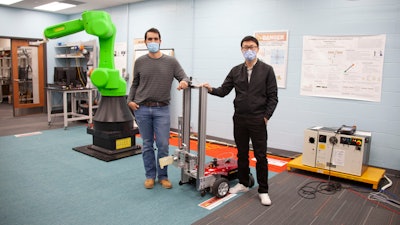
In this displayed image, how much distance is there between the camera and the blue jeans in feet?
10.6

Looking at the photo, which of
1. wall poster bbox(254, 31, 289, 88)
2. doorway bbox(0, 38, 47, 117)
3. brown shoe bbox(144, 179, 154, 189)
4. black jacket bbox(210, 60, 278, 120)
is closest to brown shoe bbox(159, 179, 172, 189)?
brown shoe bbox(144, 179, 154, 189)

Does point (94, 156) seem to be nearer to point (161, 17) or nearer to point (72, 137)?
point (72, 137)

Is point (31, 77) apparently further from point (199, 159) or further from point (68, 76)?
point (199, 159)

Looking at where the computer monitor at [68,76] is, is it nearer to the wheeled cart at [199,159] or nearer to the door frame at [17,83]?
the door frame at [17,83]

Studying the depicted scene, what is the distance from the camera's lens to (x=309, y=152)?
153 inches

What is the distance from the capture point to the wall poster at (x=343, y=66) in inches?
158

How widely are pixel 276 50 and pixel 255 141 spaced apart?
2.28 meters

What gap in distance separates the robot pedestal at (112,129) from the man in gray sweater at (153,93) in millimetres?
1256

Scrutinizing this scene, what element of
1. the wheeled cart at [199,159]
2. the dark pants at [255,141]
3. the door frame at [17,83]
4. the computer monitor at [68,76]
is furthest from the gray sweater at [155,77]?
the door frame at [17,83]

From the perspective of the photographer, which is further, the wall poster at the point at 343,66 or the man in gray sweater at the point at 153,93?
the wall poster at the point at 343,66

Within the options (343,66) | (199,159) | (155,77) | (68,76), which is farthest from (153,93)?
(68,76)

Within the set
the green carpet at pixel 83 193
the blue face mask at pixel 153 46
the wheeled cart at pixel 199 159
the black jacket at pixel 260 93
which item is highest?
the blue face mask at pixel 153 46

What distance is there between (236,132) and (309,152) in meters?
1.28

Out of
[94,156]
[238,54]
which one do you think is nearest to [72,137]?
[94,156]
